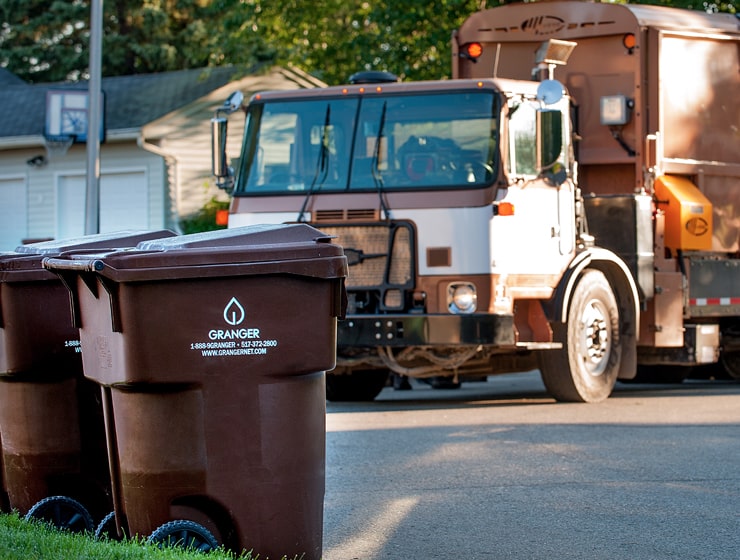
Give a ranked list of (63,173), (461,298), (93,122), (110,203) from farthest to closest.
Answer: (63,173) → (110,203) → (93,122) → (461,298)

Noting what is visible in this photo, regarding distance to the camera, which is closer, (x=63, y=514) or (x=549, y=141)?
(x=63, y=514)

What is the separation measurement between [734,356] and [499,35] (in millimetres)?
4818

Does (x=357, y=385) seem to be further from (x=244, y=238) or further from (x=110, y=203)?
(x=110, y=203)

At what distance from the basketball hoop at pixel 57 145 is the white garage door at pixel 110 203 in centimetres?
60

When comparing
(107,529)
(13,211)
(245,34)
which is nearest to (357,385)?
(107,529)

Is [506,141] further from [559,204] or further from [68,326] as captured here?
[68,326]

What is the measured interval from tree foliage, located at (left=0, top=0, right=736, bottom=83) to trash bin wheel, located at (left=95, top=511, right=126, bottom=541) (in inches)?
654

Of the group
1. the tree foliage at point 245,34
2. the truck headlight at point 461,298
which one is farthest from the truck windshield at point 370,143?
the tree foliage at point 245,34

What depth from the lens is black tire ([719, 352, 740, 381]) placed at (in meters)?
16.3

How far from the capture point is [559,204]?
12.5 metres

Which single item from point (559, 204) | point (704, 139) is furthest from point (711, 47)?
point (559, 204)

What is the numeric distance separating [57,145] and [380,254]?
59.8 ft

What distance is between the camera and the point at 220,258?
550 cm

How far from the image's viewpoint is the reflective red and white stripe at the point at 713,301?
13.9m
